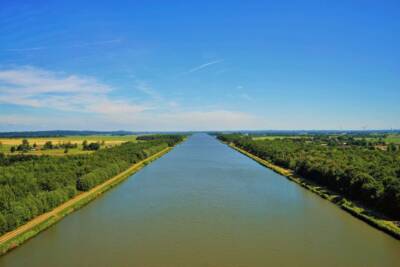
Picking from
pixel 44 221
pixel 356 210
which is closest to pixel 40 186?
pixel 44 221

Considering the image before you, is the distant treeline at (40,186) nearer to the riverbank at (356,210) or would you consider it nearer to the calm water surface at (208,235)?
the calm water surface at (208,235)

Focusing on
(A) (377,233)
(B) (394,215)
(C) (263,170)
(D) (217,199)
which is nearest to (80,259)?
(D) (217,199)

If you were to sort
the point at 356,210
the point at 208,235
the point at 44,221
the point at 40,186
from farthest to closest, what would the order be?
the point at 40,186 < the point at 356,210 < the point at 44,221 < the point at 208,235

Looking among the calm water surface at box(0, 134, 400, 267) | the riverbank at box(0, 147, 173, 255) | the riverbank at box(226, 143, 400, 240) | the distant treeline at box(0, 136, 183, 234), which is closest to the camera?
the calm water surface at box(0, 134, 400, 267)

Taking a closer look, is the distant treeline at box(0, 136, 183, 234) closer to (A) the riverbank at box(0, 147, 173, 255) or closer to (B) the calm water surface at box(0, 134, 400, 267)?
(A) the riverbank at box(0, 147, 173, 255)

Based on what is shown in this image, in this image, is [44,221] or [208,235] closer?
[208,235]

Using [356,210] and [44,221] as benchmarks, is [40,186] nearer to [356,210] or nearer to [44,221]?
[44,221]

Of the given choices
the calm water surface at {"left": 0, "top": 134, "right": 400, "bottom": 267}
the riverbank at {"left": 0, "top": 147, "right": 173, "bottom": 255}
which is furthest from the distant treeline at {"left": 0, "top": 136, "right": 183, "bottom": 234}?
the calm water surface at {"left": 0, "top": 134, "right": 400, "bottom": 267}

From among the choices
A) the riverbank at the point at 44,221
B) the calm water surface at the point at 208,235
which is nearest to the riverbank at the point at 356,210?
the calm water surface at the point at 208,235
